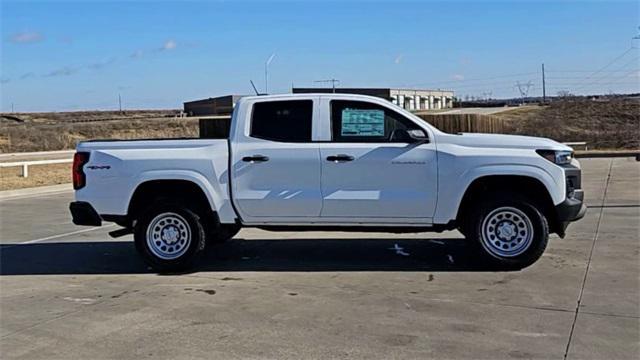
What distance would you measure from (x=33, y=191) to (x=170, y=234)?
13204mm

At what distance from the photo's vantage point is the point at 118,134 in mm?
66750

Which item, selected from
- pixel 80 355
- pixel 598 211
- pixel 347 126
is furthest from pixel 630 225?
pixel 80 355

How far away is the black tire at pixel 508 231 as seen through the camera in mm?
8109

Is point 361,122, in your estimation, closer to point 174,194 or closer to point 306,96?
point 306,96

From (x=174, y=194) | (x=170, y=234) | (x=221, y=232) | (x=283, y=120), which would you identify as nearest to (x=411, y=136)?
(x=283, y=120)

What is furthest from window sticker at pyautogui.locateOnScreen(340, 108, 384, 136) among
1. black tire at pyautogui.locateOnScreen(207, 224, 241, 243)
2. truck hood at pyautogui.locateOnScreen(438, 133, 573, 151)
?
black tire at pyautogui.locateOnScreen(207, 224, 241, 243)

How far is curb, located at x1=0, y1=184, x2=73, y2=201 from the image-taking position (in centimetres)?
1914

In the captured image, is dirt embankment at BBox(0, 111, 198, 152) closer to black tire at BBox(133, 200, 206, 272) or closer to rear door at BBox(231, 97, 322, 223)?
black tire at BBox(133, 200, 206, 272)

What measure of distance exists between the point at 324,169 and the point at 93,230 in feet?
18.5

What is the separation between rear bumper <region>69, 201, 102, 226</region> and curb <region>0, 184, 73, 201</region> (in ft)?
36.4

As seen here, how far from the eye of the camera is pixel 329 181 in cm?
827

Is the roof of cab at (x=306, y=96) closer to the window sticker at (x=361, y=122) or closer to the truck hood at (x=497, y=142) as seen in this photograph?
the window sticker at (x=361, y=122)

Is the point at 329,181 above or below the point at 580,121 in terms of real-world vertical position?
below

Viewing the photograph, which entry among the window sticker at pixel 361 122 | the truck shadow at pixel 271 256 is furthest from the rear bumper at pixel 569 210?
the window sticker at pixel 361 122
